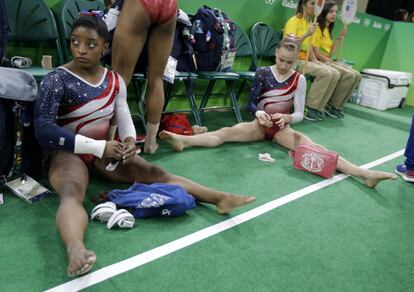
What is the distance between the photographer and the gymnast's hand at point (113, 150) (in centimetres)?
176

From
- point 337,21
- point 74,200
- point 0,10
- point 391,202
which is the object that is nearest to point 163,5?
point 0,10

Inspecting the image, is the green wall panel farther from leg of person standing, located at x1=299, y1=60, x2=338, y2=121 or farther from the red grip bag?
the red grip bag

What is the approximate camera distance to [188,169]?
2521 mm

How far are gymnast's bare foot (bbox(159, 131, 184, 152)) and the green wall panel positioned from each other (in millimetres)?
5687

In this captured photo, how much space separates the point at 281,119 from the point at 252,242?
56.7 inches

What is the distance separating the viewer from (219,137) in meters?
3.04

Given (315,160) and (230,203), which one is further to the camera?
(315,160)

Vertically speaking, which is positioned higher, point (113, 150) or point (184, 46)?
point (184, 46)

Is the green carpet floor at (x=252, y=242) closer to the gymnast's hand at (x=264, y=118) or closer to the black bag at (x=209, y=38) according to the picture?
the gymnast's hand at (x=264, y=118)

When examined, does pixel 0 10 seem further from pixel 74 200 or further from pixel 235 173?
pixel 235 173

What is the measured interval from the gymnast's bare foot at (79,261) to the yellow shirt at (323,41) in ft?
14.3

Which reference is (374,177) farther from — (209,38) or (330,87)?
(330,87)

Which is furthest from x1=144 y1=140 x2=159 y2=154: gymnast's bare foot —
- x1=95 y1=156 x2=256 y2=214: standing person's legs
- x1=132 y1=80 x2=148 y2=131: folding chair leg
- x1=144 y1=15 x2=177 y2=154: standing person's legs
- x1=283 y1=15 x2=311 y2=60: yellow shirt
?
x1=283 y1=15 x2=311 y2=60: yellow shirt

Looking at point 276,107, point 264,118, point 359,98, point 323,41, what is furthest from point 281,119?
point 359,98
